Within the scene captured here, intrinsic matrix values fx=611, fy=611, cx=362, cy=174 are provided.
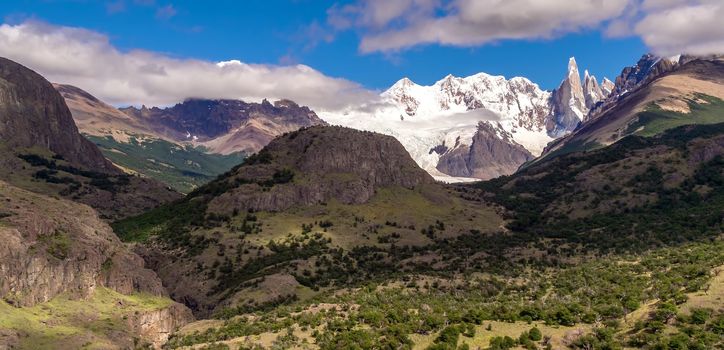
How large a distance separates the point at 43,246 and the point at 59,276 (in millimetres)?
12175

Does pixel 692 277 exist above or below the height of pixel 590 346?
above

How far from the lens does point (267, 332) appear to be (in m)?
156

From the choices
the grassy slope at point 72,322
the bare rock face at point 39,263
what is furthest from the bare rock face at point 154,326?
the bare rock face at point 39,263

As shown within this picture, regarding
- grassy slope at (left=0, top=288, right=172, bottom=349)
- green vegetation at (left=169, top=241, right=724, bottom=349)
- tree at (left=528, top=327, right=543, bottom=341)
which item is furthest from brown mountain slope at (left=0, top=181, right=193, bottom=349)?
tree at (left=528, top=327, right=543, bottom=341)

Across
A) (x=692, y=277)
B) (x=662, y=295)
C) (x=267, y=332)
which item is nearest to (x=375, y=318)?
(x=267, y=332)

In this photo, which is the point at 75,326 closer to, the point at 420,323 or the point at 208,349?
the point at 208,349

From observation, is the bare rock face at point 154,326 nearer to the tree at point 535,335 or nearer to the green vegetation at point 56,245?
the green vegetation at point 56,245

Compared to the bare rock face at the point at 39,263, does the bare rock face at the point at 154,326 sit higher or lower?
lower

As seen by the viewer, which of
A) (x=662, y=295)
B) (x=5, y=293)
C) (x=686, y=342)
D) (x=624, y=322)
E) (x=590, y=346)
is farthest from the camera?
(x=5, y=293)

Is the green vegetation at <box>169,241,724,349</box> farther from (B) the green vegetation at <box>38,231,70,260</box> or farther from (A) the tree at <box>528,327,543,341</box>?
(B) the green vegetation at <box>38,231,70,260</box>

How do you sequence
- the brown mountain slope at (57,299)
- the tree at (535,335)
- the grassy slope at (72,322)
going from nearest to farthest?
the tree at (535,335), the grassy slope at (72,322), the brown mountain slope at (57,299)

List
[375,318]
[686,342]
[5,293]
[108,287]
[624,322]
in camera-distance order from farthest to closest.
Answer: [108,287]
[5,293]
[375,318]
[624,322]
[686,342]

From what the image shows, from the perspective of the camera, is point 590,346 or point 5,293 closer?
point 590,346

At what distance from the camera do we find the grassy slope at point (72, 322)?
152 m
